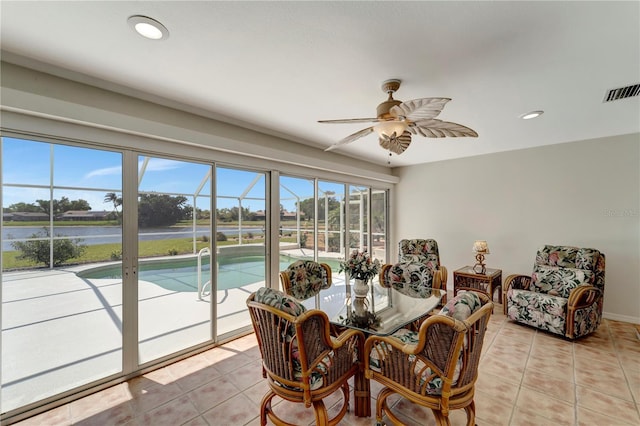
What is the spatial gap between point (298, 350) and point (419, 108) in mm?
1620

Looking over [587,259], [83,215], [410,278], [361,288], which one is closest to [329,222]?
[410,278]

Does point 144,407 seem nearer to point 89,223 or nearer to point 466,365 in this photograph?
point 89,223

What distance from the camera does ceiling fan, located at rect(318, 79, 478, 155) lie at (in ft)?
5.23

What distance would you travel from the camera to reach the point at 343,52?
172cm

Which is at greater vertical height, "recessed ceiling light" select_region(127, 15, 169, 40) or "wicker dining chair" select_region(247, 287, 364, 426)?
"recessed ceiling light" select_region(127, 15, 169, 40)

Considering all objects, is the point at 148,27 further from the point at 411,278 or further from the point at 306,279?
the point at 411,278

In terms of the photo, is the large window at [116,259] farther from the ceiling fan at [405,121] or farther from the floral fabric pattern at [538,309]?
the floral fabric pattern at [538,309]

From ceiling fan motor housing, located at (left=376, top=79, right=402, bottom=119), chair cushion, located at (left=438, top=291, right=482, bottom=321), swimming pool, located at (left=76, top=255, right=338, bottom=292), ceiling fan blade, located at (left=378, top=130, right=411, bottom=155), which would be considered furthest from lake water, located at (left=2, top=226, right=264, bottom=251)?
chair cushion, located at (left=438, top=291, right=482, bottom=321)

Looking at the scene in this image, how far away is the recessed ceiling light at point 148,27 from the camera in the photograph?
1.42 meters

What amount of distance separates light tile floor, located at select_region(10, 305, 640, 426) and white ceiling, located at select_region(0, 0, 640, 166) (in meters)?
2.53

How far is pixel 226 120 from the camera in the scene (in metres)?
2.88

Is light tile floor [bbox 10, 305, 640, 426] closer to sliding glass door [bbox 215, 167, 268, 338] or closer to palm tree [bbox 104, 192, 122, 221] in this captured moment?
sliding glass door [bbox 215, 167, 268, 338]

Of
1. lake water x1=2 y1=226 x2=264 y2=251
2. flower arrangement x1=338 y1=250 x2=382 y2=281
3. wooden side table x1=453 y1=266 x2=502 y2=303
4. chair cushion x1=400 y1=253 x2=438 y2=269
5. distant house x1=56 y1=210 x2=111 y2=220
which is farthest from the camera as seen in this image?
chair cushion x1=400 y1=253 x2=438 y2=269

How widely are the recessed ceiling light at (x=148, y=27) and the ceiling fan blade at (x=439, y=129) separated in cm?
167
